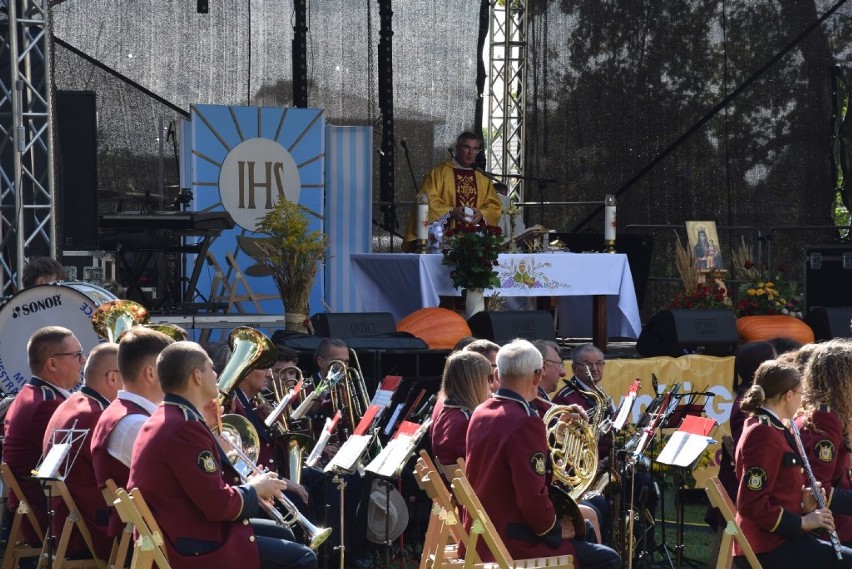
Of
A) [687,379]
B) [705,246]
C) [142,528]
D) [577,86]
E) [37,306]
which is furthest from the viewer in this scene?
[577,86]

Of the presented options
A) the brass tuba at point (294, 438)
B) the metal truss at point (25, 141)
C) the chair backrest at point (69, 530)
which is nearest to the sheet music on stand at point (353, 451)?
the brass tuba at point (294, 438)

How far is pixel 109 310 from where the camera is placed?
6.18 meters

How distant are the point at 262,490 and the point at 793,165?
11240mm

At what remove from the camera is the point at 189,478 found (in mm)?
4328

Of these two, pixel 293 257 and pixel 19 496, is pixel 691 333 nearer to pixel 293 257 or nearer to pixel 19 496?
pixel 293 257

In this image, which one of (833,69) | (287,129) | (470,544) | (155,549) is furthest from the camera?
(833,69)

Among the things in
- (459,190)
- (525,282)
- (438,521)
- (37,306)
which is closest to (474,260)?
(525,282)

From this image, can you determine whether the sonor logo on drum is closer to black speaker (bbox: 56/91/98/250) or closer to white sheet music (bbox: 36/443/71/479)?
white sheet music (bbox: 36/443/71/479)

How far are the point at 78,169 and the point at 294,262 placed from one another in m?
1.75

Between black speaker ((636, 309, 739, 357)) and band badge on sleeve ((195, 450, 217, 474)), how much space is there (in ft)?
19.9

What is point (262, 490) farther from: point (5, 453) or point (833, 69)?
point (833, 69)

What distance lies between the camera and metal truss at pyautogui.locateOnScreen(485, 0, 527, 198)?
1420 cm

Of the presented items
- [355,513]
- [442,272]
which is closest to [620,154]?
[442,272]

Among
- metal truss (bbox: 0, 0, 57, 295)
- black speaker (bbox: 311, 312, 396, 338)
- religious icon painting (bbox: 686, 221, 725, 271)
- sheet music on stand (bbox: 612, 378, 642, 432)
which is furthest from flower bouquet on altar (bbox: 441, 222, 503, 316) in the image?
sheet music on stand (bbox: 612, 378, 642, 432)
